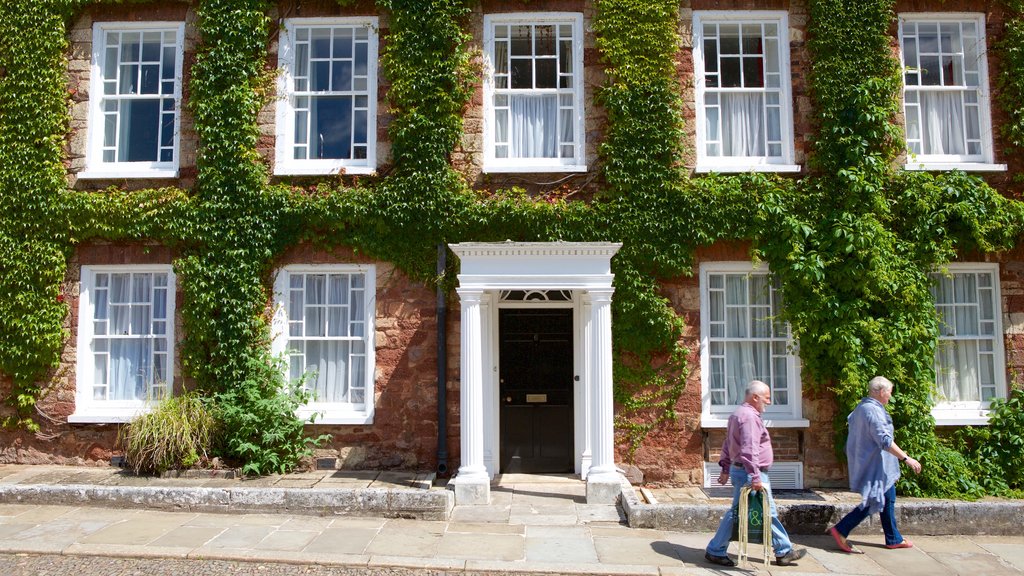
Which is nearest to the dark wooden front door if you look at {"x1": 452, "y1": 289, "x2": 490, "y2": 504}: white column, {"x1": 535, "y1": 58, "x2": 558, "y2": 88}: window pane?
{"x1": 452, "y1": 289, "x2": 490, "y2": 504}: white column

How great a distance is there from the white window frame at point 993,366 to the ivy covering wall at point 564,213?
41 centimetres

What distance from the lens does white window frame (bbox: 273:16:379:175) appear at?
10.3 meters

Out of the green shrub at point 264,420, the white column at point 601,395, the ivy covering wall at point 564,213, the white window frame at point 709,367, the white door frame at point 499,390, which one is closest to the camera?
the white column at point 601,395

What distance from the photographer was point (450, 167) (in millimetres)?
10141

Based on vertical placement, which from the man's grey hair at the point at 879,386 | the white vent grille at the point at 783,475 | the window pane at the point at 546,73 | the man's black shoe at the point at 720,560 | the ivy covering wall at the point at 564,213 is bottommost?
the man's black shoe at the point at 720,560

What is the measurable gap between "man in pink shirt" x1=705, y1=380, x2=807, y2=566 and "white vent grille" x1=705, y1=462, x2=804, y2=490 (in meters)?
3.15

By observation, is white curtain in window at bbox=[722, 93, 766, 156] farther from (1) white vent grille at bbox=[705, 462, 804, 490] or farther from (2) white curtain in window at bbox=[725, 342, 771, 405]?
(1) white vent grille at bbox=[705, 462, 804, 490]

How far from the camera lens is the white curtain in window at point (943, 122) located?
10.5 meters

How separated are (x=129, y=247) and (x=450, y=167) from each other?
4.56m

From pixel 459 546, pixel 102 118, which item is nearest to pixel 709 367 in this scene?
pixel 459 546

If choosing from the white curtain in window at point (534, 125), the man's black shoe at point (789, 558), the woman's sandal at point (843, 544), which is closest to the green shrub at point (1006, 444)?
the woman's sandal at point (843, 544)

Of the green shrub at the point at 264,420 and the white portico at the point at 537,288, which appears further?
the green shrub at the point at 264,420

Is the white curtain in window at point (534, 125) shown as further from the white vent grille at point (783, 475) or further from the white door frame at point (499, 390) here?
the white vent grille at point (783, 475)

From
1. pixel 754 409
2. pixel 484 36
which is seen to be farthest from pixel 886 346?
pixel 484 36
